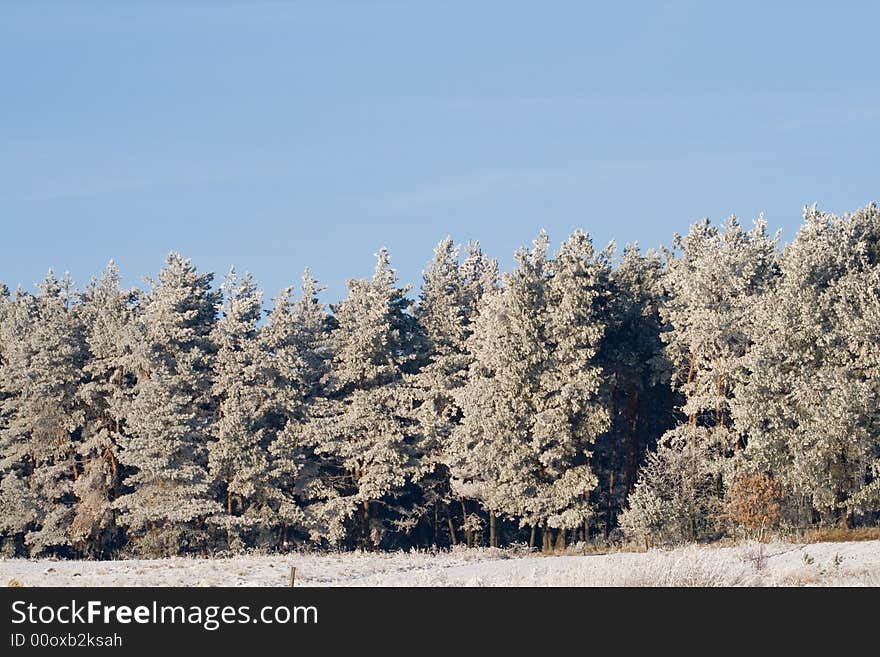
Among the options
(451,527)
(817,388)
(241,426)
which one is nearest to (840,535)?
(817,388)

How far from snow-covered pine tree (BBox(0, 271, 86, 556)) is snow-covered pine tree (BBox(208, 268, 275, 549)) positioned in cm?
973

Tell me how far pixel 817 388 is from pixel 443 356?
22995 mm

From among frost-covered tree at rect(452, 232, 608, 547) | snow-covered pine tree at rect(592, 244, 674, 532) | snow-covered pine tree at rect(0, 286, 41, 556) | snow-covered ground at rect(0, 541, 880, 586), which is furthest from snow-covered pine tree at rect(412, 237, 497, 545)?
snow-covered pine tree at rect(0, 286, 41, 556)

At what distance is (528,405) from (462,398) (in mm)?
4444

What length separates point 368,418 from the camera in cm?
7025

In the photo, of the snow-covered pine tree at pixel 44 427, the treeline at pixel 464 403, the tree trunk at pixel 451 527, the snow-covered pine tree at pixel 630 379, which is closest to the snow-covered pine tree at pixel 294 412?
the treeline at pixel 464 403

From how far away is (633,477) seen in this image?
72438 millimetres

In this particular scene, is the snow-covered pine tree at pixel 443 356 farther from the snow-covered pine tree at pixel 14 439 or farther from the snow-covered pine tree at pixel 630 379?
the snow-covered pine tree at pixel 14 439

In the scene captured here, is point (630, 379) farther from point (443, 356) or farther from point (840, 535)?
point (840, 535)

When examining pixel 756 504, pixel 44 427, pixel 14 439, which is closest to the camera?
pixel 756 504

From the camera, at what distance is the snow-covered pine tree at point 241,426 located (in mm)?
69125
